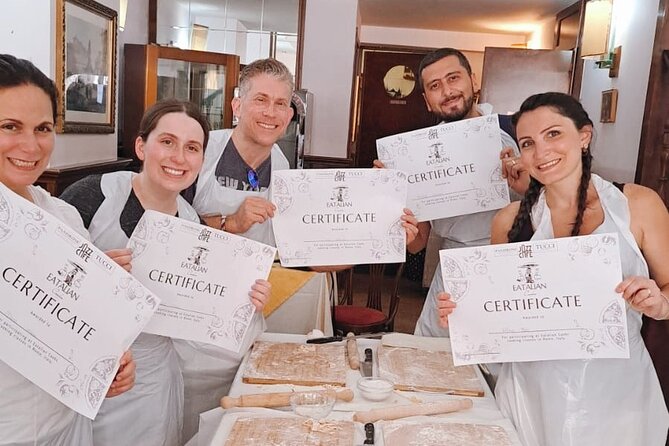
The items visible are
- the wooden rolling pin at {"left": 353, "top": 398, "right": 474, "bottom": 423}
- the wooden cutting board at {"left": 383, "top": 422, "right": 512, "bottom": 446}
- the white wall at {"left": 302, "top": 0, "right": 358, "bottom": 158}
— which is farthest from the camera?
the white wall at {"left": 302, "top": 0, "right": 358, "bottom": 158}

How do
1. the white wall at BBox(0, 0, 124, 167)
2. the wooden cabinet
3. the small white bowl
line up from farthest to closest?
1. the wooden cabinet
2. the white wall at BBox(0, 0, 124, 167)
3. the small white bowl

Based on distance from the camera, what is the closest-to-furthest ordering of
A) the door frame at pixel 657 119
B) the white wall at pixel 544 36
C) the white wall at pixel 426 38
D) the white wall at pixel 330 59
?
the door frame at pixel 657 119 → the white wall at pixel 330 59 → the white wall at pixel 544 36 → the white wall at pixel 426 38

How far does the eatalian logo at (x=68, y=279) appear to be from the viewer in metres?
1.13

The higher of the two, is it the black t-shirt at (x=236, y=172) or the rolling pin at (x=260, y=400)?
the black t-shirt at (x=236, y=172)

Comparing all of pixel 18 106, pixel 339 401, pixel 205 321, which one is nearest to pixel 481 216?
pixel 339 401

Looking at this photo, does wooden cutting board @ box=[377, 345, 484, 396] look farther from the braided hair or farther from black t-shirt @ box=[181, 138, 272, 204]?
black t-shirt @ box=[181, 138, 272, 204]

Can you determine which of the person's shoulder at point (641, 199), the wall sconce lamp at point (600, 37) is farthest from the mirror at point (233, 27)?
the person's shoulder at point (641, 199)

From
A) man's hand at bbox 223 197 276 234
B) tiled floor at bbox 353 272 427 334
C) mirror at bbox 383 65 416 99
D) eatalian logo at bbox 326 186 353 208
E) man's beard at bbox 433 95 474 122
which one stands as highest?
mirror at bbox 383 65 416 99

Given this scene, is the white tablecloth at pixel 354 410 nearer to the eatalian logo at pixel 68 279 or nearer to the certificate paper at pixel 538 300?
the certificate paper at pixel 538 300

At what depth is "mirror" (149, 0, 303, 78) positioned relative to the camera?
5242 mm

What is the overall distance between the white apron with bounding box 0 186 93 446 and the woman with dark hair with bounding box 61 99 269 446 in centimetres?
18

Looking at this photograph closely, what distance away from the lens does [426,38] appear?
723cm

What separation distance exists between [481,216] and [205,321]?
111 centimetres

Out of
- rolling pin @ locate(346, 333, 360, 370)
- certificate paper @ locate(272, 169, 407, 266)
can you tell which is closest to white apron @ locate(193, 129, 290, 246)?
certificate paper @ locate(272, 169, 407, 266)
